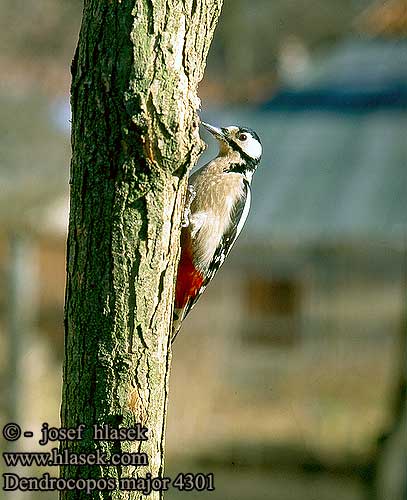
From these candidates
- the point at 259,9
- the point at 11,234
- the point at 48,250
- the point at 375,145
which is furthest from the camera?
the point at 259,9

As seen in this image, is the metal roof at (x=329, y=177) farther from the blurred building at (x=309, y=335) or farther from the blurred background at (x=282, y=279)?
the blurred building at (x=309, y=335)

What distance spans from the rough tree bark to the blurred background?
4.99 meters

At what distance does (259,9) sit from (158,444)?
2015cm

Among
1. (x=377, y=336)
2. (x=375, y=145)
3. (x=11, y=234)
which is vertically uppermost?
(x=375, y=145)

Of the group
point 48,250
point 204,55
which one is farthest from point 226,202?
point 48,250

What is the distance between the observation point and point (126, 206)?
2508 mm

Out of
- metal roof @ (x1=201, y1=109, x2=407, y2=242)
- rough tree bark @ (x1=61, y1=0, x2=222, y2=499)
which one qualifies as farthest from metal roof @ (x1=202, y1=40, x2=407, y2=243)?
rough tree bark @ (x1=61, y1=0, x2=222, y2=499)

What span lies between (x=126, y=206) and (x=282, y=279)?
11.9 meters

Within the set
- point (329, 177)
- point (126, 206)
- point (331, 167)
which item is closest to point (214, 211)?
point (126, 206)

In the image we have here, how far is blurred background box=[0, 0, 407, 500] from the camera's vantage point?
8281 millimetres

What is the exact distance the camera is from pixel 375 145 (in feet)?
30.2

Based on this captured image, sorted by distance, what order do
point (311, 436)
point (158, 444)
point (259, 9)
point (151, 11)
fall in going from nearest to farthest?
point (151, 11), point (158, 444), point (311, 436), point (259, 9)

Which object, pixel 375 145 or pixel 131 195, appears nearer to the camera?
pixel 131 195

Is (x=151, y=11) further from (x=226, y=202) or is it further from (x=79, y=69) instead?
(x=226, y=202)
